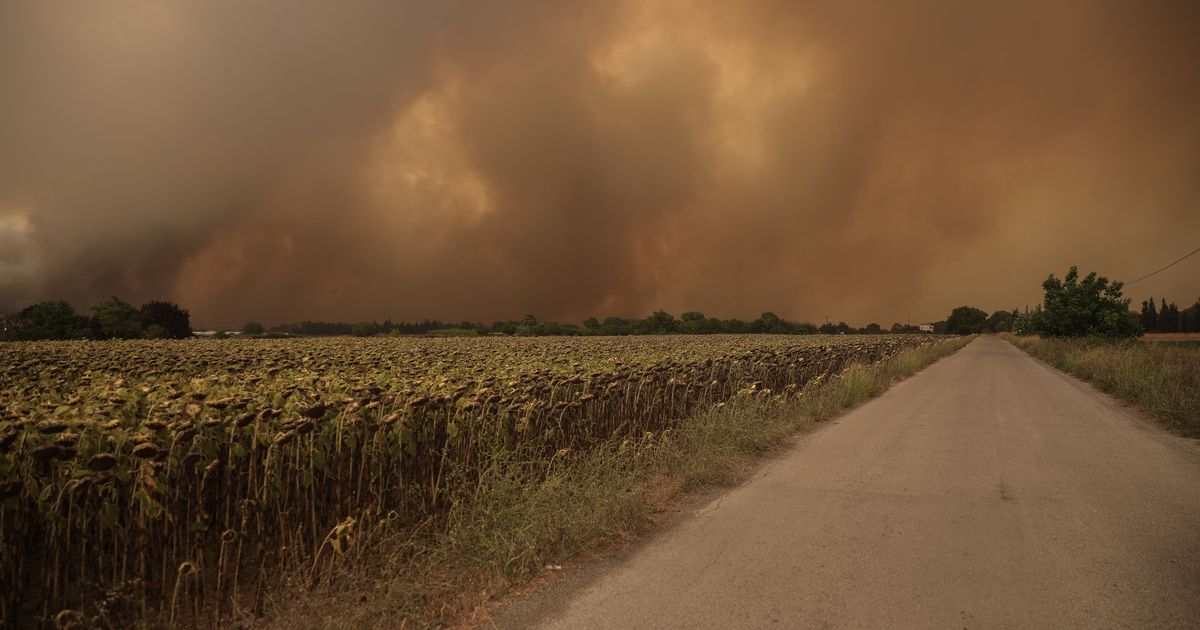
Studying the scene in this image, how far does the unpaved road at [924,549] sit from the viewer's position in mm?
3928

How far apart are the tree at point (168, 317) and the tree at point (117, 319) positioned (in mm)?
12925

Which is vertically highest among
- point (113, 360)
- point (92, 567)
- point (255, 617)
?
point (113, 360)

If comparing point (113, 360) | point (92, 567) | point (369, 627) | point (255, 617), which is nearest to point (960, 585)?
point (369, 627)

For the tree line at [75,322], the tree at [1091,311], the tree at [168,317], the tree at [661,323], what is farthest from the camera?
the tree at [661,323]

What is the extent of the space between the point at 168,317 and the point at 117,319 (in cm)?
2045

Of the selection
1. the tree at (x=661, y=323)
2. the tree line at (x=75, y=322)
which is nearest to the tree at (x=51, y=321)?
the tree line at (x=75, y=322)

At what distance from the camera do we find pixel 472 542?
193 inches

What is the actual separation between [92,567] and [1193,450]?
1368 cm

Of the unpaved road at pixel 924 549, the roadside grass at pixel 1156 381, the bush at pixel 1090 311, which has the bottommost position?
the unpaved road at pixel 924 549

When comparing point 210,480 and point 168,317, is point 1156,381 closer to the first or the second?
point 210,480

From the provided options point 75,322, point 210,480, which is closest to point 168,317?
point 75,322

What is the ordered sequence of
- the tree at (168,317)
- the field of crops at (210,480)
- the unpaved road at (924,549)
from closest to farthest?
the field of crops at (210,480), the unpaved road at (924,549), the tree at (168,317)

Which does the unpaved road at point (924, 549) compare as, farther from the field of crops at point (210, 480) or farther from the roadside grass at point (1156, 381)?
the roadside grass at point (1156, 381)

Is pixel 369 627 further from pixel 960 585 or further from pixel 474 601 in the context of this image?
pixel 960 585
